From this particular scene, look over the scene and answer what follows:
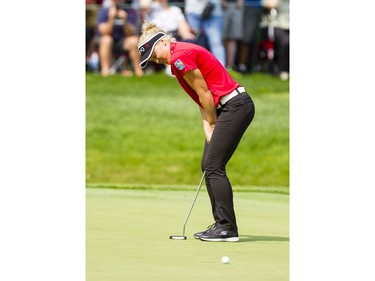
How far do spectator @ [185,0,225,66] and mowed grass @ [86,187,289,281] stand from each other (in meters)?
10.0

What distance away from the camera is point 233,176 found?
1964 centimetres

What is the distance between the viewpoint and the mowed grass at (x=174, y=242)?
7668mm

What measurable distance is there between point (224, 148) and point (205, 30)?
46.2ft

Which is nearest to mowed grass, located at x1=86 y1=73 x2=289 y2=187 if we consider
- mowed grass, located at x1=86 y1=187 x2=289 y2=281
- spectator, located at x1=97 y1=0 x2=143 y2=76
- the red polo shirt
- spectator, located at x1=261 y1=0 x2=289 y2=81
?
spectator, located at x1=261 y1=0 x2=289 y2=81

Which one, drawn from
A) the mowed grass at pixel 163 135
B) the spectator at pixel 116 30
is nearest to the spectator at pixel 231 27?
the mowed grass at pixel 163 135

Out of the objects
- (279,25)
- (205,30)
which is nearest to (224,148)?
(205,30)

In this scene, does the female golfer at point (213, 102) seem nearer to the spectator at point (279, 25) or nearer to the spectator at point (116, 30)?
the spectator at point (116, 30)

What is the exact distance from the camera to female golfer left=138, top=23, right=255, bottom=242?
359 inches

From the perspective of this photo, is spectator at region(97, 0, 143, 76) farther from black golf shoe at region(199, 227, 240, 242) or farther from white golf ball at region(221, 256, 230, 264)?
white golf ball at region(221, 256, 230, 264)
